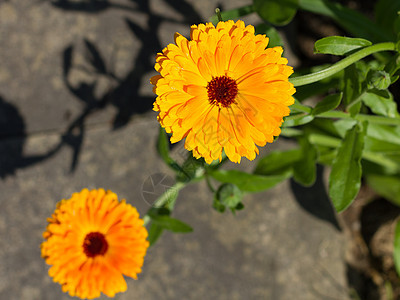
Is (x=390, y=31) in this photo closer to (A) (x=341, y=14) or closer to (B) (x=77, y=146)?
(A) (x=341, y=14)

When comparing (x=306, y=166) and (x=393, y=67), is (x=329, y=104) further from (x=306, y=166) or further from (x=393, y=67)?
(x=306, y=166)

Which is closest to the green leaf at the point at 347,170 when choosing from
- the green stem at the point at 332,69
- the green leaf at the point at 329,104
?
the green leaf at the point at 329,104

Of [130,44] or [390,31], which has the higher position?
[390,31]

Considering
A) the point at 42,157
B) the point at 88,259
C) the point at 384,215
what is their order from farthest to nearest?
1. the point at 384,215
2. the point at 42,157
3. the point at 88,259

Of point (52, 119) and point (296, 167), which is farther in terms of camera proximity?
point (52, 119)

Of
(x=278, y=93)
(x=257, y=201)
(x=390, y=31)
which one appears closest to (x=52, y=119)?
(x=257, y=201)

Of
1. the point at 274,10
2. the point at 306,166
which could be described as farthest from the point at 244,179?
the point at 274,10

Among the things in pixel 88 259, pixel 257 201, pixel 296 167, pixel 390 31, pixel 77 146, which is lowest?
pixel 257 201
